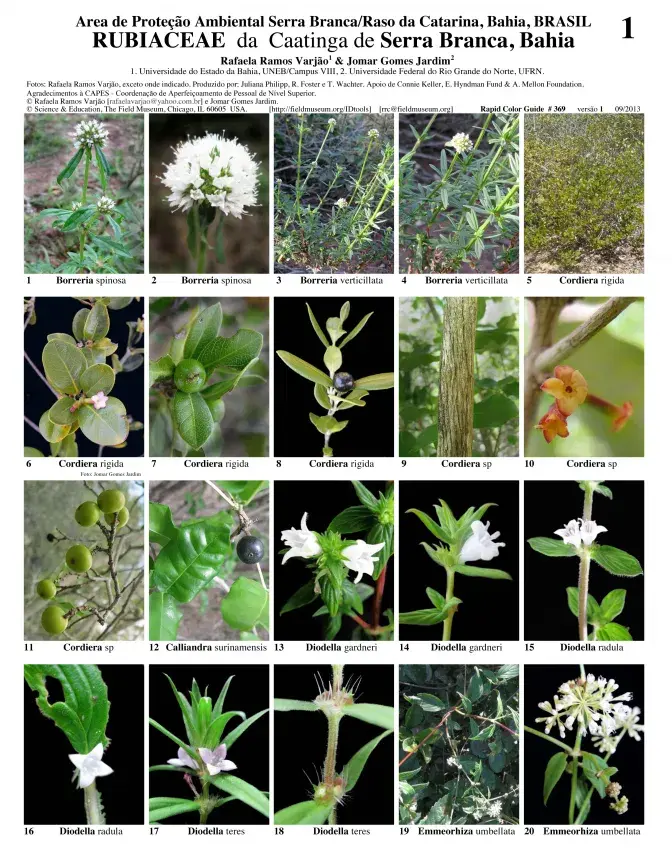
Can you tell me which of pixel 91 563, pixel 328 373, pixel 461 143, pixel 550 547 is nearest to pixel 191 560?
pixel 91 563

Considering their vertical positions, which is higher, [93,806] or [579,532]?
[579,532]

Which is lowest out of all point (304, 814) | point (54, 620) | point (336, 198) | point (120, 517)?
point (304, 814)

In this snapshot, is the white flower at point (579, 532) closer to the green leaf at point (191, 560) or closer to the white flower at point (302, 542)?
the white flower at point (302, 542)

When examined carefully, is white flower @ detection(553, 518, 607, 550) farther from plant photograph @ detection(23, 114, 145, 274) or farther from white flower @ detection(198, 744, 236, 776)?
plant photograph @ detection(23, 114, 145, 274)

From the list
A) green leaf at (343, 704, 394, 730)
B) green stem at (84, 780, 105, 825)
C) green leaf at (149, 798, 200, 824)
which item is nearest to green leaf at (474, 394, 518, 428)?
green leaf at (343, 704, 394, 730)

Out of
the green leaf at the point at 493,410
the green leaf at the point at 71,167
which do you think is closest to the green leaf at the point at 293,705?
the green leaf at the point at 493,410

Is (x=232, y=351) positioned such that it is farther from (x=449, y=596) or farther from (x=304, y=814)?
(x=304, y=814)
